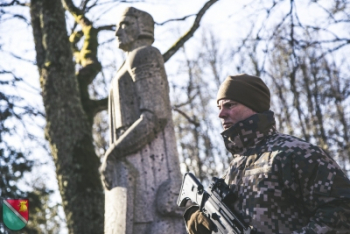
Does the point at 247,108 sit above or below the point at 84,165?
above

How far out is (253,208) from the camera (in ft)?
9.77

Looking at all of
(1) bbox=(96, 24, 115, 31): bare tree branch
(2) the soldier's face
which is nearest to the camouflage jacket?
(2) the soldier's face

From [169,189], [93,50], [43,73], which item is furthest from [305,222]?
[93,50]

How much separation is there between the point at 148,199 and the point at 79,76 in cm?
563

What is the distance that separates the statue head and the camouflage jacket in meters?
3.71

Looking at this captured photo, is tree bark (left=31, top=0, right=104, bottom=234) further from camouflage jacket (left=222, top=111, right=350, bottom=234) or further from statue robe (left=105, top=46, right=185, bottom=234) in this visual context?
camouflage jacket (left=222, top=111, right=350, bottom=234)

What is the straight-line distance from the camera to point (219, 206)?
3117mm

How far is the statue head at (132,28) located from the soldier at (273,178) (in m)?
3.47

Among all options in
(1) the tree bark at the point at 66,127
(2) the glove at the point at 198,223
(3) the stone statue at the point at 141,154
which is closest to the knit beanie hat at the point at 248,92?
(2) the glove at the point at 198,223

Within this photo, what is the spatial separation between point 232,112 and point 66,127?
5.94m

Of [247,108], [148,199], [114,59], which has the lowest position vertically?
[148,199]

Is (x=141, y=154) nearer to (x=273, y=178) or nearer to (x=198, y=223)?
(x=198, y=223)

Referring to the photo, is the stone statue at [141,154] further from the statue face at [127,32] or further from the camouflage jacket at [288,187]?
the camouflage jacket at [288,187]

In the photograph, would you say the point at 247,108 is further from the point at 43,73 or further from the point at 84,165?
the point at 43,73
